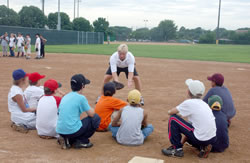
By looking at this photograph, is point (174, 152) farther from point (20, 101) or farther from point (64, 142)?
point (20, 101)

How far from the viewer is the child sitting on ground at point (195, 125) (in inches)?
170

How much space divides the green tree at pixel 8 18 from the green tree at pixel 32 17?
205cm

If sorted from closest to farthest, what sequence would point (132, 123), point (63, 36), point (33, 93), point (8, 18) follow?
point (132, 123) → point (33, 93) → point (63, 36) → point (8, 18)

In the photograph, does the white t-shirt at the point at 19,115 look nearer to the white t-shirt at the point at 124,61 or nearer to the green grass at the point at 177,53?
the white t-shirt at the point at 124,61

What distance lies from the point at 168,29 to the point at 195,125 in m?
115

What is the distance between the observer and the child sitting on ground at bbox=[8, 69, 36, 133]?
528 cm

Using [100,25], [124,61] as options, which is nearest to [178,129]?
[124,61]

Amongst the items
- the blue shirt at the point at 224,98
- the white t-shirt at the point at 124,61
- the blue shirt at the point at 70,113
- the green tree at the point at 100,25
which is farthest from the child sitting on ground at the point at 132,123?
the green tree at the point at 100,25

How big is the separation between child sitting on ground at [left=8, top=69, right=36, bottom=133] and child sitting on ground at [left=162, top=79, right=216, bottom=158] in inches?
103

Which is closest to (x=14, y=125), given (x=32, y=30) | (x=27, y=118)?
(x=27, y=118)

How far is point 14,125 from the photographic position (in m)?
5.45

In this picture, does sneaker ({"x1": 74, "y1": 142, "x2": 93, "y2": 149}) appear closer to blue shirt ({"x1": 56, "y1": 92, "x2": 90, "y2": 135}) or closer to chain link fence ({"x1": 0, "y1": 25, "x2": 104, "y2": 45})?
blue shirt ({"x1": 56, "y1": 92, "x2": 90, "y2": 135})

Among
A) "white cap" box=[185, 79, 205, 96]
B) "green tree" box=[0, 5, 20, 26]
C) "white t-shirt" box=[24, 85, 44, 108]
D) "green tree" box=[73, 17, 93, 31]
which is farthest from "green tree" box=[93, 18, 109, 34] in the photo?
"white cap" box=[185, 79, 205, 96]

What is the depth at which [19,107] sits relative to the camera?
541 centimetres
